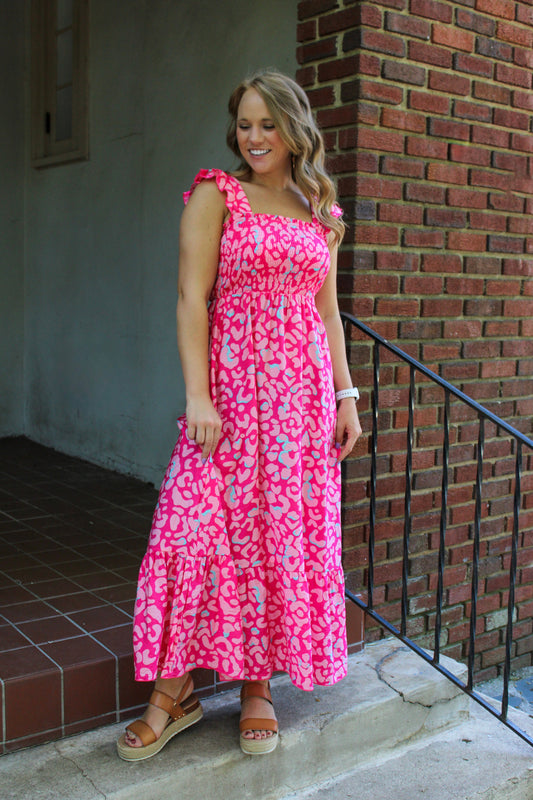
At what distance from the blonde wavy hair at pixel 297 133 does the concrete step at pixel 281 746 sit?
1.47 m

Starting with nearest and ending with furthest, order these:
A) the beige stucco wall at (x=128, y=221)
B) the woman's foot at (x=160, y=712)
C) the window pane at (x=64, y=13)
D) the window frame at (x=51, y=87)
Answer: the woman's foot at (x=160, y=712), the beige stucco wall at (x=128, y=221), the window frame at (x=51, y=87), the window pane at (x=64, y=13)

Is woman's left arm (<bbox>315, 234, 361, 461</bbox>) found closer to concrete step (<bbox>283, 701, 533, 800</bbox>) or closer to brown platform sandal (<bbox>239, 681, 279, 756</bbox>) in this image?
brown platform sandal (<bbox>239, 681, 279, 756</bbox>)

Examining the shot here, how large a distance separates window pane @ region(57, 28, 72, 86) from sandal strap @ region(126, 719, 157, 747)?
14.3ft

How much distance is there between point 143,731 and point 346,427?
1023mm

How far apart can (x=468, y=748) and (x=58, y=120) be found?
4548mm

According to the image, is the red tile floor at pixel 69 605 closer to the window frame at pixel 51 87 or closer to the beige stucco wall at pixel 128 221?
the beige stucco wall at pixel 128 221

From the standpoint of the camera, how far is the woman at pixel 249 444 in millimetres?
2252

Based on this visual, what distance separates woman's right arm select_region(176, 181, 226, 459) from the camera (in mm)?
2236

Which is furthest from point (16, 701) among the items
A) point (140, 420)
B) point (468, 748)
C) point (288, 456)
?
point (140, 420)

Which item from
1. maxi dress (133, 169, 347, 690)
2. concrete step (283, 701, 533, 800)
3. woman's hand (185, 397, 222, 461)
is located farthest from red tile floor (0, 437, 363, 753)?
woman's hand (185, 397, 222, 461)

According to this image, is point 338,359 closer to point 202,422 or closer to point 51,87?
point 202,422

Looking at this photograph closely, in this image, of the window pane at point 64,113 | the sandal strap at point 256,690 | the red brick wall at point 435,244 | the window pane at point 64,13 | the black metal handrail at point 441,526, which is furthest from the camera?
the window pane at point 64,113

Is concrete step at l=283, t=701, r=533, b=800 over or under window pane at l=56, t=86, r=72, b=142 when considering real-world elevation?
under

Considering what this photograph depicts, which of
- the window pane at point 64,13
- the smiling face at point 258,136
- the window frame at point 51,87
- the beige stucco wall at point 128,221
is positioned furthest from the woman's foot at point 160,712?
the window pane at point 64,13
